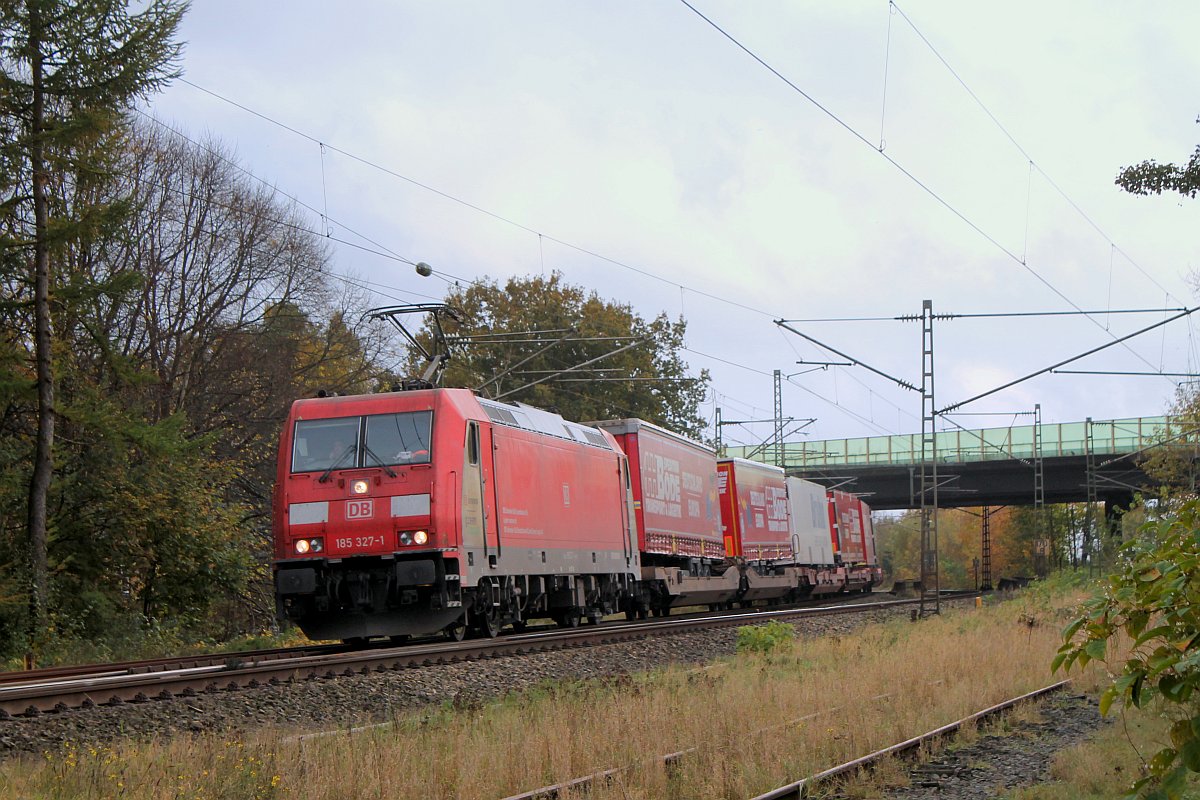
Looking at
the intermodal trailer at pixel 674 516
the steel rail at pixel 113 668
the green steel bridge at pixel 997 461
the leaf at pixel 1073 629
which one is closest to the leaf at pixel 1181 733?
the leaf at pixel 1073 629

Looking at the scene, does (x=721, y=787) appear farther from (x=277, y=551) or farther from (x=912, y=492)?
(x=912, y=492)

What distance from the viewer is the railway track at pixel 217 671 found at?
413 inches

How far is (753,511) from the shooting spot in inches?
1275

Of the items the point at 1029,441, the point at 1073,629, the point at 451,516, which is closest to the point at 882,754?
the point at 1073,629

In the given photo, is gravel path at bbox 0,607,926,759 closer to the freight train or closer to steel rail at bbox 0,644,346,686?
the freight train

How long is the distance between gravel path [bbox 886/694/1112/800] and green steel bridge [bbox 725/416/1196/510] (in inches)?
1558

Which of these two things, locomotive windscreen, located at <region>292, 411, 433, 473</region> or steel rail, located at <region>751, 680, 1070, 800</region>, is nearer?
steel rail, located at <region>751, 680, 1070, 800</region>

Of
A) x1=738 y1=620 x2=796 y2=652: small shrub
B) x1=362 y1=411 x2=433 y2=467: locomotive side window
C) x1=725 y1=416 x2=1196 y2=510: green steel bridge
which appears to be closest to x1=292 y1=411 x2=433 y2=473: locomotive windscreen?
x1=362 y1=411 x2=433 y2=467: locomotive side window

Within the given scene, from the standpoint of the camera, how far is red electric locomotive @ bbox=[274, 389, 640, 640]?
53.8ft

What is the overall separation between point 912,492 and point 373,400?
151 feet

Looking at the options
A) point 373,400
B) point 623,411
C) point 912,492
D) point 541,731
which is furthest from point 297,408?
point 912,492

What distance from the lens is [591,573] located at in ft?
70.5

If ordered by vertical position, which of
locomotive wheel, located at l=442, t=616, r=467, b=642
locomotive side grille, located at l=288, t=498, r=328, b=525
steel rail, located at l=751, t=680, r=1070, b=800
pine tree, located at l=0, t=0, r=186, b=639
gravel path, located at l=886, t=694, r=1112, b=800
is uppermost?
pine tree, located at l=0, t=0, r=186, b=639

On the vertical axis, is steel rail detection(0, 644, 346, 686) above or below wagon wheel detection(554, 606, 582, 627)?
above
